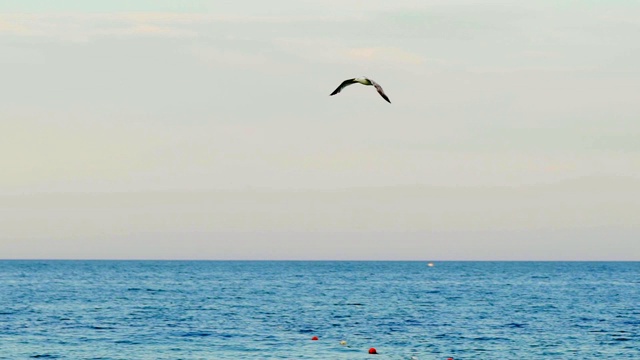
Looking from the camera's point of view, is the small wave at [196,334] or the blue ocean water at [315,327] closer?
the blue ocean water at [315,327]

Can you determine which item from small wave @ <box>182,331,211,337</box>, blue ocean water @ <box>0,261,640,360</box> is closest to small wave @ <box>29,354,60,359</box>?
blue ocean water @ <box>0,261,640,360</box>

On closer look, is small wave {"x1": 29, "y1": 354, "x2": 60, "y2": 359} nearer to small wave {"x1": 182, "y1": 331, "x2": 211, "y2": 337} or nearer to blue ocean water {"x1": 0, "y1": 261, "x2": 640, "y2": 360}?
blue ocean water {"x1": 0, "y1": 261, "x2": 640, "y2": 360}

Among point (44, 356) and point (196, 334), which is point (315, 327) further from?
point (44, 356)

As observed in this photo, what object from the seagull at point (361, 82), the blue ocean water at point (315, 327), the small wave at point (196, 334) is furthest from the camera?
the small wave at point (196, 334)

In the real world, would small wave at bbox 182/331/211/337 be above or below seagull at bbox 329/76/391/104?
below

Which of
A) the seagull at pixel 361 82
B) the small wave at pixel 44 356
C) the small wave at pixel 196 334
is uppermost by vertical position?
the seagull at pixel 361 82

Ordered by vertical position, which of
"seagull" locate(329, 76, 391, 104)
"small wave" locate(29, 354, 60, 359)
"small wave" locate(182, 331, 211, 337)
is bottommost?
"small wave" locate(29, 354, 60, 359)

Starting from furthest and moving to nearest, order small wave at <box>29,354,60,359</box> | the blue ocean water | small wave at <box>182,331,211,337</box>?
small wave at <box>182,331,211,337</box>
the blue ocean water
small wave at <box>29,354,60,359</box>

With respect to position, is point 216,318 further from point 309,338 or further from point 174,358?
point 174,358

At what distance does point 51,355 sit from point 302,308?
39422 mm

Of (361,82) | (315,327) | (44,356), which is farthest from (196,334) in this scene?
(361,82)

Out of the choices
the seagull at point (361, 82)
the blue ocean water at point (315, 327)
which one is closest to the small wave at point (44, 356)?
the blue ocean water at point (315, 327)

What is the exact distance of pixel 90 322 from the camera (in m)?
76.2

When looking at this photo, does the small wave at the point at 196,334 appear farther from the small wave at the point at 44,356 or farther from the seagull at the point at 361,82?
the seagull at the point at 361,82
